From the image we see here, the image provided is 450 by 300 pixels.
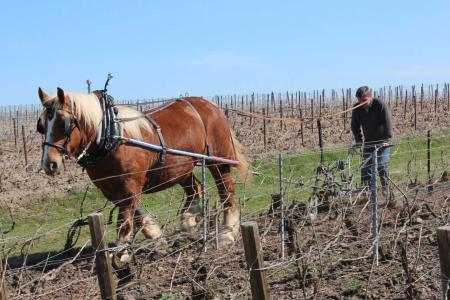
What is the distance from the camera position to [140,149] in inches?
217

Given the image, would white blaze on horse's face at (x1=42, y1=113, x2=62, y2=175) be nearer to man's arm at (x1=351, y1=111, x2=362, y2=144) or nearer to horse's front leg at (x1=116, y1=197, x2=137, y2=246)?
horse's front leg at (x1=116, y1=197, x2=137, y2=246)

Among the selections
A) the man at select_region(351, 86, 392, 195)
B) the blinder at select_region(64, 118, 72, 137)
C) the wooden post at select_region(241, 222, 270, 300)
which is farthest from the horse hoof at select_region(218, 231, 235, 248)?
the wooden post at select_region(241, 222, 270, 300)

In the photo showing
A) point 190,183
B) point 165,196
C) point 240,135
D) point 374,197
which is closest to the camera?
point 374,197

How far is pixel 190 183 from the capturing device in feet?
21.7

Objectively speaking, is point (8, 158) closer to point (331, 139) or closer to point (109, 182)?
point (331, 139)

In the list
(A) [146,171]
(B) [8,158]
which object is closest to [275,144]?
(B) [8,158]

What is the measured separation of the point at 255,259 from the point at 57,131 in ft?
8.38

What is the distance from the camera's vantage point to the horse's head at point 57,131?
191 inches

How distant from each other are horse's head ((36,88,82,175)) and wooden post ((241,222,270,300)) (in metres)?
2.36

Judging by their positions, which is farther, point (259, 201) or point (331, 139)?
point (331, 139)

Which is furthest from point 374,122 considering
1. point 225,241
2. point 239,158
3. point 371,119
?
point 225,241

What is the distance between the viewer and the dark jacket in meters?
7.31

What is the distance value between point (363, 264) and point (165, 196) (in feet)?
21.5

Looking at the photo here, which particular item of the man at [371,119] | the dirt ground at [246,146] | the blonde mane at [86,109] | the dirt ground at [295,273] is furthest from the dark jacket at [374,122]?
the blonde mane at [86,109]
